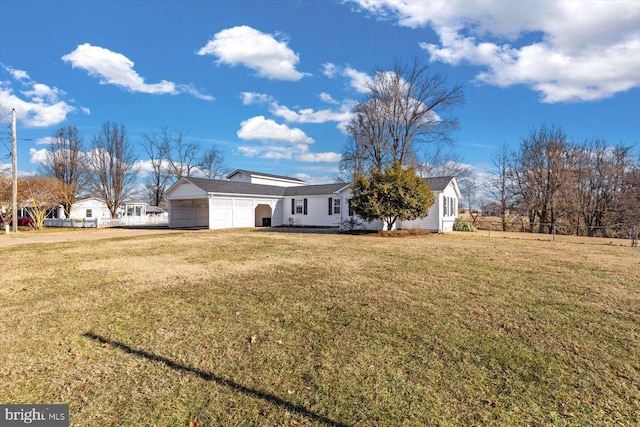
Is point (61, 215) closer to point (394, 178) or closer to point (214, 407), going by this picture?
point (394, 178)

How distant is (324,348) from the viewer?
3910 mm

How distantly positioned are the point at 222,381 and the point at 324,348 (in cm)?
125

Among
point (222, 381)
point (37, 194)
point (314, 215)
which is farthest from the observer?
point (37, 194)

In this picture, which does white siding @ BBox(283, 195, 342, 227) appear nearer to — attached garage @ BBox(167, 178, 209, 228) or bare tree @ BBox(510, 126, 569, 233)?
attached garage @ BBox(167, 178, 209, 228)

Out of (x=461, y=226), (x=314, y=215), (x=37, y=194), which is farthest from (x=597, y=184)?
(x=37, y=194)

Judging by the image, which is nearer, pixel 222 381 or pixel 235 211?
pixel 222 381

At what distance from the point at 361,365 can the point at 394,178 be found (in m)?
15.8

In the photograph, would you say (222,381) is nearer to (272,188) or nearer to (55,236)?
(55,236)

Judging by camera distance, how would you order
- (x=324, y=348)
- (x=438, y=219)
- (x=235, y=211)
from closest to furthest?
(x=324, y=348)
(x=438, y=219)
(x=235, y=211)

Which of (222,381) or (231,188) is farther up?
(231,188)

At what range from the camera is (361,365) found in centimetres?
352

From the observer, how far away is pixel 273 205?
94.2 feet

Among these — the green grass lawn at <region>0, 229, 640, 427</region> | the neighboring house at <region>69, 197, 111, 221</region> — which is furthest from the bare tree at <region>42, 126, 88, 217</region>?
the green grass lawn at <region>0, 229, 640, 427</region>

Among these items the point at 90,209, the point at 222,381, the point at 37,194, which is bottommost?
the point at 222,381
